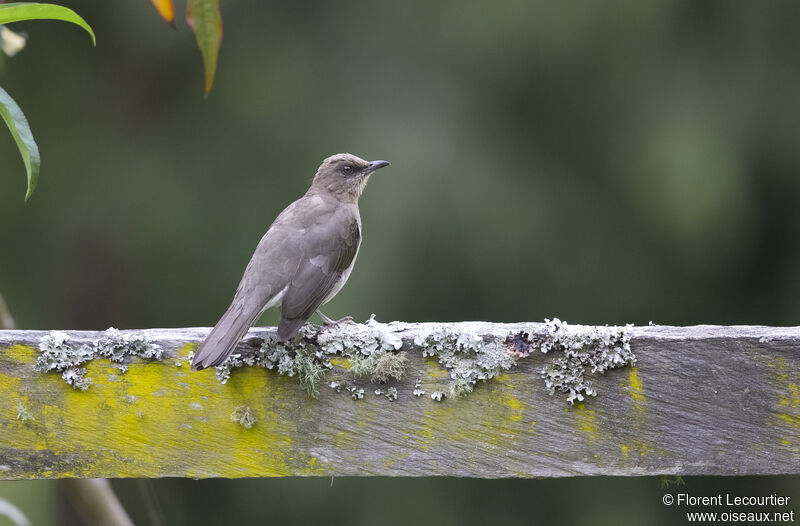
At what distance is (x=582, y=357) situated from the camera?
7.04 feet

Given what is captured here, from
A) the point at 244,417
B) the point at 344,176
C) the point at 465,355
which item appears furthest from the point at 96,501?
the point at 344,176

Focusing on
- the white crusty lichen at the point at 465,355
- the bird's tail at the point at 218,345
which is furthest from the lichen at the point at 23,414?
the white crusty lichen at the point at 465,355

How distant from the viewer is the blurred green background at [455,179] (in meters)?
5.93

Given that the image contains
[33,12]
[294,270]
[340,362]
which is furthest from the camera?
[294,270]

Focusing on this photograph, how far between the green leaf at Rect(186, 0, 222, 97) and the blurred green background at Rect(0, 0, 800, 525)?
4.31 m

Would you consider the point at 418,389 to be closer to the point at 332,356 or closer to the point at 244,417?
the point at 332,356

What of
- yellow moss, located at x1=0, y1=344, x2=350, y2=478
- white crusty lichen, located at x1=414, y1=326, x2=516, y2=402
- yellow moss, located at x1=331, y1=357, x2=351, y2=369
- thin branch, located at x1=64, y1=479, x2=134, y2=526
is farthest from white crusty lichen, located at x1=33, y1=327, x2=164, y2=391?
thin branch, located at x1=64, y1=479, x2=134, y2=526

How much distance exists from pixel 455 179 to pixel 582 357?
412 cm

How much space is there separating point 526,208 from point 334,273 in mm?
2885

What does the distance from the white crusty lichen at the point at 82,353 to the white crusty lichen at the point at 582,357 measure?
39.1 inches

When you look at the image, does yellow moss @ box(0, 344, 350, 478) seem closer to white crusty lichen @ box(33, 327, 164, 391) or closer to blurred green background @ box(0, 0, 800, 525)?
white crusty lichen @ box(33, 327, 164, 391)

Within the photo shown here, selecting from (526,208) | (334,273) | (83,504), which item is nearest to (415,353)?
(334,273)

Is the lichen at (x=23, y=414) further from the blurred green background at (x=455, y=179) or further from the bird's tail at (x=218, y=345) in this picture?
the blurred green background at (x=455, y=179)

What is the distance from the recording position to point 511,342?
86.4 inches
